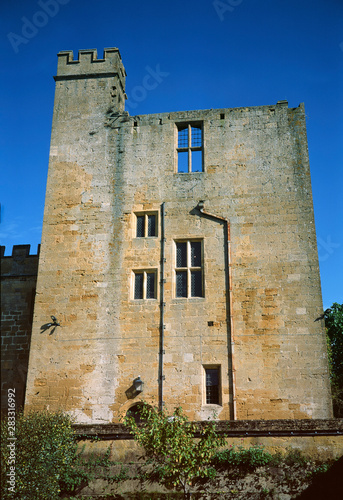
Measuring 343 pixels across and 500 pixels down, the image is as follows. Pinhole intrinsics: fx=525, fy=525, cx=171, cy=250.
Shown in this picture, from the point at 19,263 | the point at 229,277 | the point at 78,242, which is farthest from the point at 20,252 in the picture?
the point at 229,277

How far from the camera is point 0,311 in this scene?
2369 cm

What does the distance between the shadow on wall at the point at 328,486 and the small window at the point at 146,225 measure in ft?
33.4

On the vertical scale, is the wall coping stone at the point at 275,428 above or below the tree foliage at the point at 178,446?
above

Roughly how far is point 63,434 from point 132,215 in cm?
892

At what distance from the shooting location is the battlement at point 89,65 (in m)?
21.8

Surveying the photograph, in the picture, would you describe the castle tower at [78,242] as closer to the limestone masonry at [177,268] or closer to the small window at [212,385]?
the limestone masonry at [177,268]

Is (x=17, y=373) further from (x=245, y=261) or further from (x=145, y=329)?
(x=245, y=261)

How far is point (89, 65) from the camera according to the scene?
72.7 feet

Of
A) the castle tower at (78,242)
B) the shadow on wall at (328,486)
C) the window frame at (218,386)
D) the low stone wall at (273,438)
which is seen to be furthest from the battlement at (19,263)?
the shadow on wall at (328,486)

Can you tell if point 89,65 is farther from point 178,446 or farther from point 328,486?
point 328,486

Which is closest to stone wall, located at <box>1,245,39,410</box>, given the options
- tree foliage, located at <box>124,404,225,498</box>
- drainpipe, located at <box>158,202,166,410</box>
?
drainpipe, located at <box>158,202,166,410</box>

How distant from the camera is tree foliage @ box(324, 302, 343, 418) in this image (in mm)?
26719

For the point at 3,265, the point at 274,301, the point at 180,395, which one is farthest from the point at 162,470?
the point at 3,265

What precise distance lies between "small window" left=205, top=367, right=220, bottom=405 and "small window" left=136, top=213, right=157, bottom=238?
5446 mm
